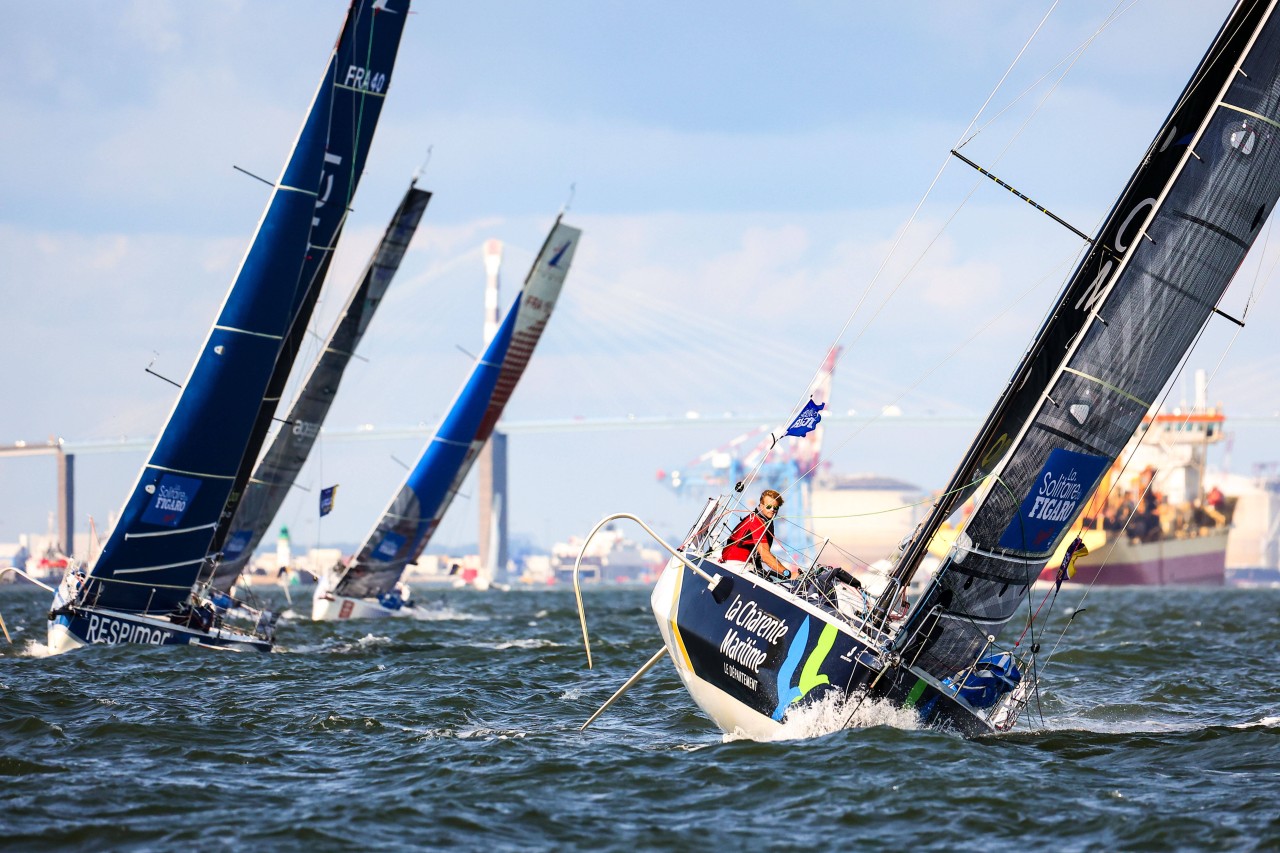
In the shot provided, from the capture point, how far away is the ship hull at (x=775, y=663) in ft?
23.6

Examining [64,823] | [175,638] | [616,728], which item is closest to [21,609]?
[175,638]

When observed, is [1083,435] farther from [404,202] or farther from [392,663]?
[404,202]

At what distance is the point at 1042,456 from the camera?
7270 mm

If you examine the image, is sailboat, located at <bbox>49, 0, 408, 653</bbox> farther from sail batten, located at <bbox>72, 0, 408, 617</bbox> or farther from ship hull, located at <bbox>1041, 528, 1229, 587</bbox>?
ship hull, located at <bbox>1041, 528, 1229, 587</bbox>

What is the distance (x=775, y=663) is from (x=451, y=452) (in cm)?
1430

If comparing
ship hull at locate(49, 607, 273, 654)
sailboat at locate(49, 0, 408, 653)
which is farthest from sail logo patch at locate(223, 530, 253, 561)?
ship hull at locate(49, 607, 273, 654)

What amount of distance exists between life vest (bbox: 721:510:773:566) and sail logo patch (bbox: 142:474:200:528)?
602 centimetres

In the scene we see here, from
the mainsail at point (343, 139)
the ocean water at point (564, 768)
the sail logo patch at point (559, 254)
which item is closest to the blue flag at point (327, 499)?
the sail logo patch at point (559, 254)

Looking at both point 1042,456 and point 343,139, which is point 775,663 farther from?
point 343,139

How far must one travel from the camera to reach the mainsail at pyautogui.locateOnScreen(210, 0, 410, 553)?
45.4 ft

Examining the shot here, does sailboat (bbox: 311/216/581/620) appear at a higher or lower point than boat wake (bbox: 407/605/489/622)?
higher

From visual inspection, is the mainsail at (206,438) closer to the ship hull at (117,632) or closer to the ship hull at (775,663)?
the ship hull at (117,632)

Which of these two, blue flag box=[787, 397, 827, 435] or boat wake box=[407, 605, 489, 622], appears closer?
blue flag box=[787, 397, 827, 435]

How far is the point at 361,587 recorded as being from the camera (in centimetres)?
2133
